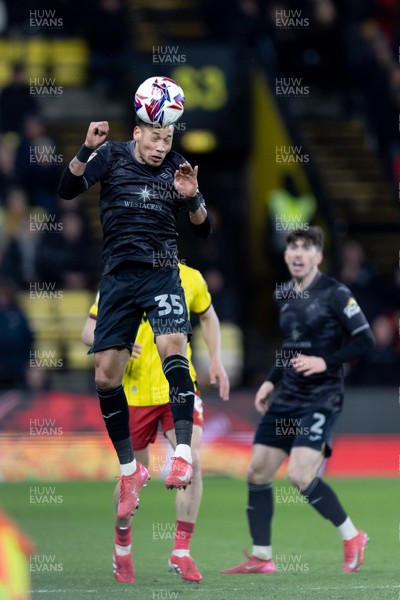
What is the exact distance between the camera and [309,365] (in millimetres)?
9102

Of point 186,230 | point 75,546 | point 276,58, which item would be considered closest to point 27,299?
point 186,230

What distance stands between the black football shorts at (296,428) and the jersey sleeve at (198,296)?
0.81 m

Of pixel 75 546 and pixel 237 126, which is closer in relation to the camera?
pixel 75 546

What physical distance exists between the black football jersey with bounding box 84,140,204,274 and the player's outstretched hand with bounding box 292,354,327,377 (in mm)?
1485

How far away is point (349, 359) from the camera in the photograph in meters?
9.16

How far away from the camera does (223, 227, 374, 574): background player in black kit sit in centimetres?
911

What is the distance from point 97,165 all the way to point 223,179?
38.0 ft

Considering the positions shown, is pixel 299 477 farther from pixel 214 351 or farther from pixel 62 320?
pixel 62 320

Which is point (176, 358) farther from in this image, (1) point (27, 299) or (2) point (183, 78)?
(2) point (183, 78)

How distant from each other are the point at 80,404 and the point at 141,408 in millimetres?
5747

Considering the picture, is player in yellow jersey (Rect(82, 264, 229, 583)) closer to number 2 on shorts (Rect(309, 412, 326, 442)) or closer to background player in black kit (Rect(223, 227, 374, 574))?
background player in black kit (Rect(223, 227, 374, 574))

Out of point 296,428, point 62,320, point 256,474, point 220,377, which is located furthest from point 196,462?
point 62,320

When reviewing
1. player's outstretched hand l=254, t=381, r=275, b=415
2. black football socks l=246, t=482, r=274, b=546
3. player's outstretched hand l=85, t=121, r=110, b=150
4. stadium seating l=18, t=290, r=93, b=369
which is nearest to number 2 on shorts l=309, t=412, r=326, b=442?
player's outstretched hand l=254, t=381, r=275, b=415

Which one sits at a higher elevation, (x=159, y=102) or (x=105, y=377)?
(x=159, y=102)
